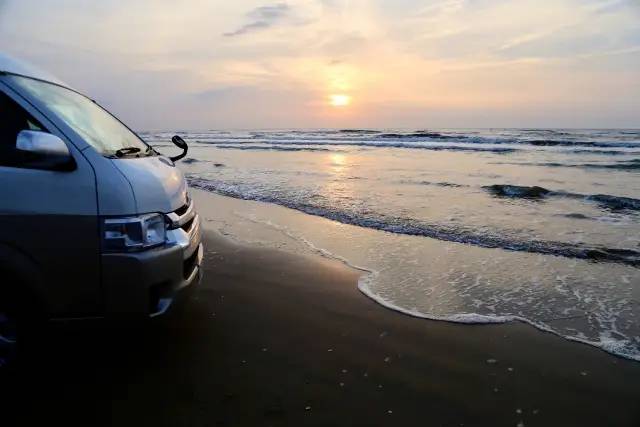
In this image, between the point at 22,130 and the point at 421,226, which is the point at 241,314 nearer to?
the point at 22,130

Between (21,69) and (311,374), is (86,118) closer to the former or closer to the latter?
(21,69)

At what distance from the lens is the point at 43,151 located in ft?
8.46

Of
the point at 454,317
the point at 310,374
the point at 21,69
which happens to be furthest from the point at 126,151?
the point at 454,317

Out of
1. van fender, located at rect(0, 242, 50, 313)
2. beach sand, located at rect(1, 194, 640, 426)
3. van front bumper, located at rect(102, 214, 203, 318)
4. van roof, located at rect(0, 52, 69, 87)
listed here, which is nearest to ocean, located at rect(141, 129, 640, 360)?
beach sand, located at rect(1, 194, 640, 426)

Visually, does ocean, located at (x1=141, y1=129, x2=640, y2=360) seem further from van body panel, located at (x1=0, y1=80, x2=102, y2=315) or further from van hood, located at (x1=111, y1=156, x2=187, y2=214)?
van body panel, located at (x1=0, y1=80, x2=102, y2=315)

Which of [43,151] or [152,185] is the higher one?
[43,151]

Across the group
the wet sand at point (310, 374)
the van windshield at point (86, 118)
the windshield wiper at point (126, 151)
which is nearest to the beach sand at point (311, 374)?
the wet sand at point (310, 374)

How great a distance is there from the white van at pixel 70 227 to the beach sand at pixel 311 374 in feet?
0.63

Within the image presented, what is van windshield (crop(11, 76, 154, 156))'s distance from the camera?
302 centimetres

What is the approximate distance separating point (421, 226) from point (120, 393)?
19.5ft

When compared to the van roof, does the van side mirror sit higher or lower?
lower

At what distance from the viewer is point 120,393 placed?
9.30 ft

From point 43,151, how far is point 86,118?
0.96 m

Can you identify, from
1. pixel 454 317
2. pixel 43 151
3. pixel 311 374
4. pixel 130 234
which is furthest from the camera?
pixel 454 317
